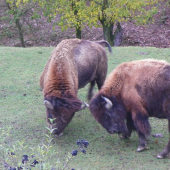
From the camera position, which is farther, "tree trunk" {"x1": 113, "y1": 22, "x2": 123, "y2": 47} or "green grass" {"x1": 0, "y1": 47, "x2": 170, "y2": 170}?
"tree trunk" {"x1": 113, "y1": 22, "x2": 123, "y2": 47}

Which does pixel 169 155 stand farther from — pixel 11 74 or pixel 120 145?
pixel 11 74

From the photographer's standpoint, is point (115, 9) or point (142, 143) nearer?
point (142, 143)

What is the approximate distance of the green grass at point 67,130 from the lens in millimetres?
4645

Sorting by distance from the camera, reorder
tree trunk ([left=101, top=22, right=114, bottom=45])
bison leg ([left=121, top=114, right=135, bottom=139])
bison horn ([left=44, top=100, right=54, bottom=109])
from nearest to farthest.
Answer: bison horn ([left=44, top=100, right=54, bottom=109])
bison leg ([left=121, top=114, right=135, bottom=139])
tree trunk ([left=101, top=22, right=114, bottom=45])

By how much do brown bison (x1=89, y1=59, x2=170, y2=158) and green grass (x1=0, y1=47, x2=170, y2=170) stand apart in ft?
1.00

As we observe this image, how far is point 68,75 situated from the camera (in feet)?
17.9

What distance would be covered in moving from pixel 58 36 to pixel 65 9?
5603 mm

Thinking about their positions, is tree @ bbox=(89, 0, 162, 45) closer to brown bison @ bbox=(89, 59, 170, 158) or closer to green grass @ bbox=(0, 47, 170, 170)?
green grass @ bbox=(0, 47, 170, 170)

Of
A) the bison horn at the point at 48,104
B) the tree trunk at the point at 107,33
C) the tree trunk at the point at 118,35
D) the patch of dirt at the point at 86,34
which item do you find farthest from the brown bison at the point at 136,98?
the patch of dirt at the point at 86,34

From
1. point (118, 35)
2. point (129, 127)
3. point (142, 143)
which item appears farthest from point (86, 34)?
point (142, 143)

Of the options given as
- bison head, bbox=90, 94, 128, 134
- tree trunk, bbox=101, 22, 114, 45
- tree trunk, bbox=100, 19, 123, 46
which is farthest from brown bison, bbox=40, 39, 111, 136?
tree trunk, bbox=100, 19, 123, 46

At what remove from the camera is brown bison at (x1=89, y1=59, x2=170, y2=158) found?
15.6 feet

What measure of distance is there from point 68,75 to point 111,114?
1.14m

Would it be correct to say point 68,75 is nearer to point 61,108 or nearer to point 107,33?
point 61,108
